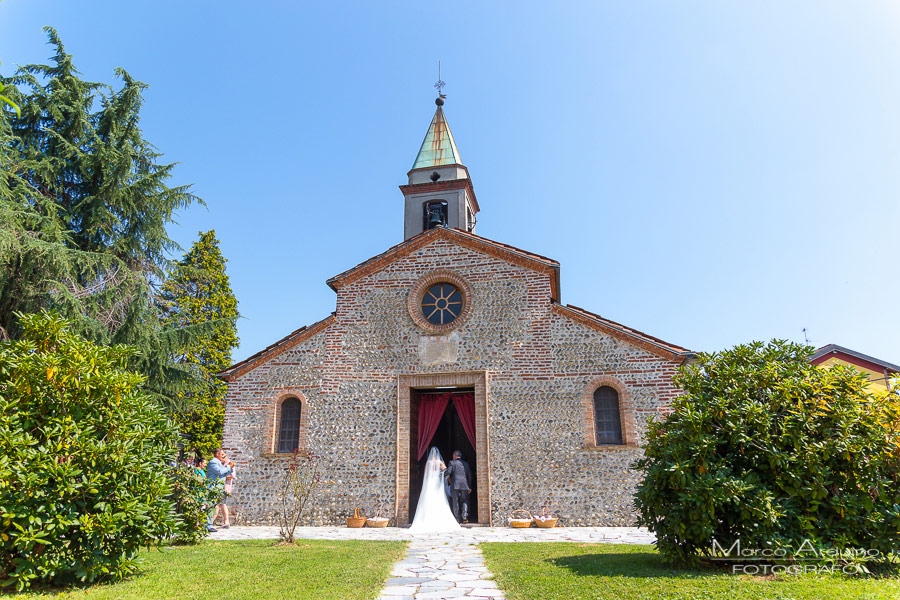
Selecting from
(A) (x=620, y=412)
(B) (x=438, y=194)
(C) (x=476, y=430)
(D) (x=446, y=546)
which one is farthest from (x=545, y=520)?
(B) (x=438, y=194)

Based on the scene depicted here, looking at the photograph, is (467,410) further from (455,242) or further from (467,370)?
(455,242)

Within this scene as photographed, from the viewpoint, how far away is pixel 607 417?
1320 centimetres

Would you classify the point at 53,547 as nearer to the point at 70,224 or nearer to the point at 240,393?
the point at 240,393

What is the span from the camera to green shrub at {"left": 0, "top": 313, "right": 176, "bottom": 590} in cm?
545

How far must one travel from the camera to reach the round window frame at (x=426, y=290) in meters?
14.5

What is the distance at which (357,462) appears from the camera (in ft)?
45.1

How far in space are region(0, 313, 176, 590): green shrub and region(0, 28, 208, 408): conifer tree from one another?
24.1 ft

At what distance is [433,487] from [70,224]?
12.1 metres

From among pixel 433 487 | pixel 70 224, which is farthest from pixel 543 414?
pixel 70 224

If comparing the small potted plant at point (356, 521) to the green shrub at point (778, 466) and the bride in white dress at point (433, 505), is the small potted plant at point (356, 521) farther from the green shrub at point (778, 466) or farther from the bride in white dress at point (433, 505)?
the green shrub at point (778, 466)

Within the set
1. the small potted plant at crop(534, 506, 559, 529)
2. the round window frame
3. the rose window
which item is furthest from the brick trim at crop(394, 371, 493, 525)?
the rose window

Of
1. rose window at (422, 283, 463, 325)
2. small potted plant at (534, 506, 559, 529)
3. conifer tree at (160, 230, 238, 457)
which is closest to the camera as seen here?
small potted plant at (534, 506, 559, 529)

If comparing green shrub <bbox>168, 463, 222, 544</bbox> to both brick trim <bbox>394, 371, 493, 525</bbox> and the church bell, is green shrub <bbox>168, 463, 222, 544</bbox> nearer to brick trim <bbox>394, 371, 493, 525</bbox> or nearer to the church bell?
brick trim <bbox>394, 371, 493, 525</bbox>

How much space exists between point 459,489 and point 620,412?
4484 mm
